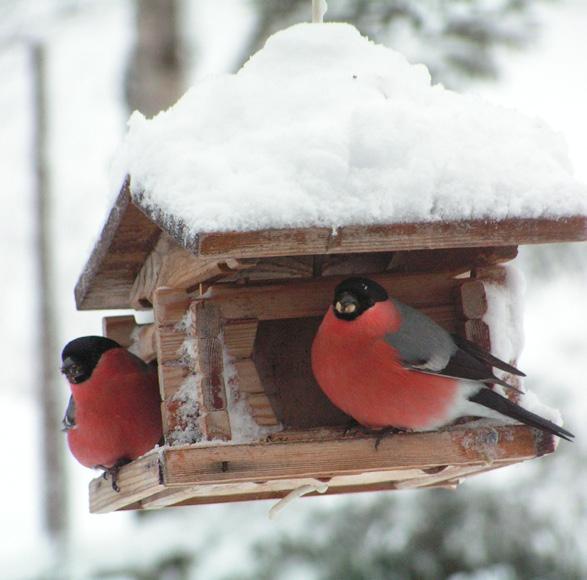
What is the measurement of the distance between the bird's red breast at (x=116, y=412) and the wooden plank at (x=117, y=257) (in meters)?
0.25

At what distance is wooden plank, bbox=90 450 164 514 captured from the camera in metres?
2.98

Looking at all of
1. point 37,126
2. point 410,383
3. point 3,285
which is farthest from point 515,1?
point 3,285

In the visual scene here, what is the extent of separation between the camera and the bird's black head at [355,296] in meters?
3.12

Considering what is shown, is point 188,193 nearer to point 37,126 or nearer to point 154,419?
point 154,419

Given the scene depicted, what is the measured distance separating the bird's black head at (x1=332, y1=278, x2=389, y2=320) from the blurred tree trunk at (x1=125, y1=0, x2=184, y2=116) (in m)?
3.78

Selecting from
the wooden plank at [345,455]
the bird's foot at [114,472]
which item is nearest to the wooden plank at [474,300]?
the wooden plank at [345,455]

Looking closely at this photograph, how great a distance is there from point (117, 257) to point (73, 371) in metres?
0.50

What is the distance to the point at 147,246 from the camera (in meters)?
3.61

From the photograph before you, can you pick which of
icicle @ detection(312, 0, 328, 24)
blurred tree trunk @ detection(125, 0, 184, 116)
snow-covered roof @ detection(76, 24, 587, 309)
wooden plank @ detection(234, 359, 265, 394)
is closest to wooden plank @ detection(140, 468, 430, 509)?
wooden plank @ detection(234, 359, 265, 394)

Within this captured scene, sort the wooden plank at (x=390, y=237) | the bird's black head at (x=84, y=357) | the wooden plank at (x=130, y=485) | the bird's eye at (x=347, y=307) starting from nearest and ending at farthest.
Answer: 1. the wooden plank at (x=390, y=237)
2. the wooden plank at (x=130, y=485)
3. the bird's eye at (x=347, y=307)
4. the bird's black head at (x=84, y=357)

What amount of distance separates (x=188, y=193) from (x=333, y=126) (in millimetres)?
429

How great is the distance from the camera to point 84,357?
390 centimetres

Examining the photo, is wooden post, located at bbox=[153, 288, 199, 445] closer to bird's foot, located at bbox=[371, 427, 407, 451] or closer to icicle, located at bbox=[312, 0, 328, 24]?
bird's foot, located at bbox=[371, 427, 407, 451]

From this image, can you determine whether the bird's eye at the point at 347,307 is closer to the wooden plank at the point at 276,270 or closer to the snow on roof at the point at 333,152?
the wooden plank at the point at 276,270
